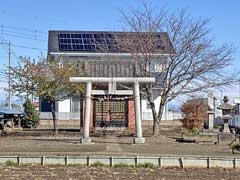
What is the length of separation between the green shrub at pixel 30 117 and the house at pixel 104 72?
3045 mm

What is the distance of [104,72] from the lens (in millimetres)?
23359

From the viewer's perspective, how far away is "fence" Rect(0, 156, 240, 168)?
14594 mm

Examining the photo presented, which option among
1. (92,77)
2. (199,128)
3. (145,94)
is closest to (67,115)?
(199,128)

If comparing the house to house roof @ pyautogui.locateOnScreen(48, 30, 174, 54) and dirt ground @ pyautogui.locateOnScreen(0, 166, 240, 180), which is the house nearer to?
house roof @ pyautogui.locateOnScreen(48, 30, 174, 54)

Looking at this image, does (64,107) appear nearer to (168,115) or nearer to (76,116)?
(76,116)

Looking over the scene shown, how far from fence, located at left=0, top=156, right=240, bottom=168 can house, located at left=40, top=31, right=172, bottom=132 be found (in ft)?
28.3

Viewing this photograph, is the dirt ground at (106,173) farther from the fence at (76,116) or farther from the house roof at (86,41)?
the fence at (76,116)

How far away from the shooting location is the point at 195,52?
2705 cm

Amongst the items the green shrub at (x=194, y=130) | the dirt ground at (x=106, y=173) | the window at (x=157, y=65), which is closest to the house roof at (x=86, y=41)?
the window at (x=157, y=65)

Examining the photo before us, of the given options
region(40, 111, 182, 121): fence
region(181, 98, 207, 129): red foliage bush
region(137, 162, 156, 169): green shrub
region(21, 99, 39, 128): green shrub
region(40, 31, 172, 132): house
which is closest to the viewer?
region(137, 162, 156, 169): green shrub

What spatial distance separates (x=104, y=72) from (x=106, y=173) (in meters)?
10.5

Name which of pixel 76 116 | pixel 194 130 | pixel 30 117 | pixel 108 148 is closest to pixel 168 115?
pixel 76 116

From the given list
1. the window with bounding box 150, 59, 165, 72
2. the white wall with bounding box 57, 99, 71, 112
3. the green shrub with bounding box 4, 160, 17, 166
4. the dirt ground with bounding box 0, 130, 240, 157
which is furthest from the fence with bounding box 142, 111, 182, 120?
the green shrub with bounding box 4, 160, 17, 166

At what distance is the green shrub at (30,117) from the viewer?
131 feet
